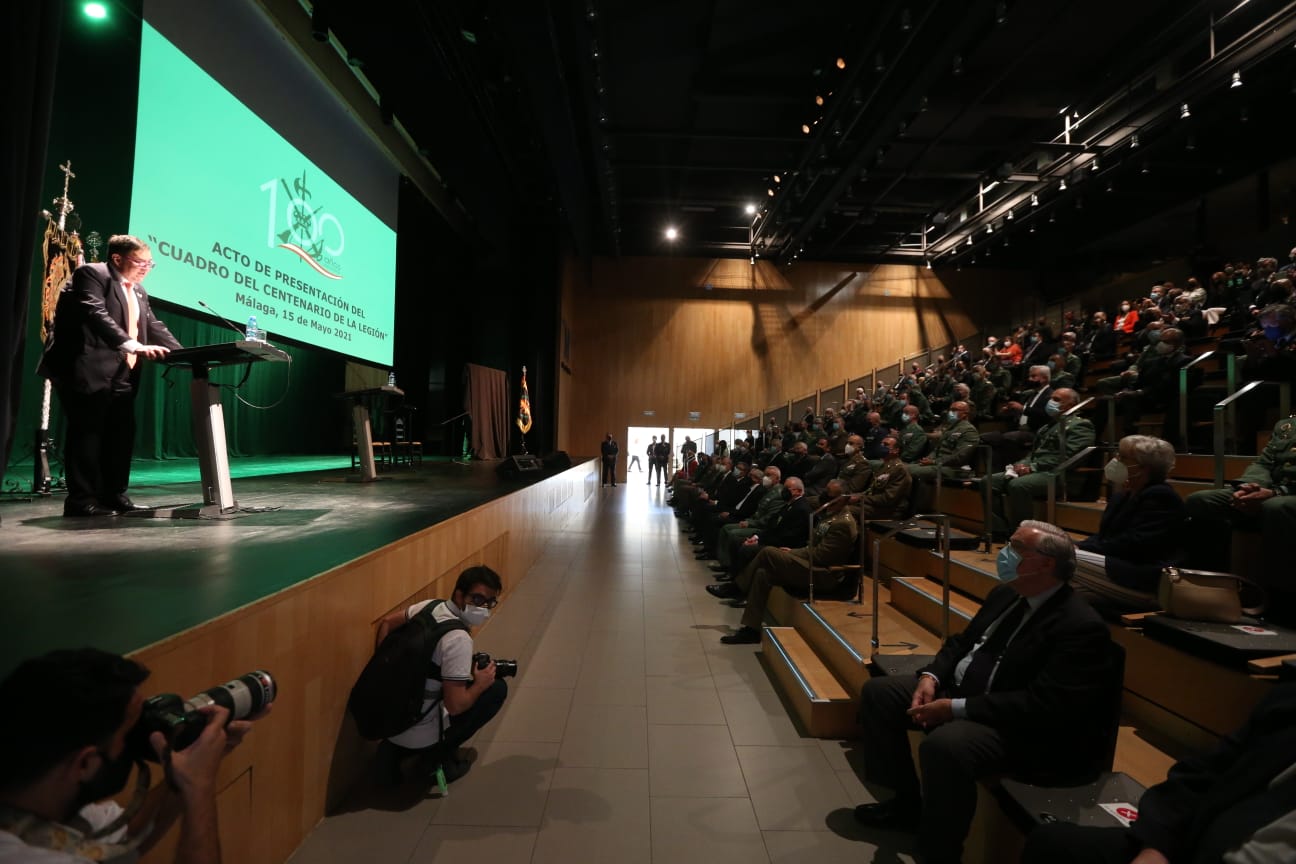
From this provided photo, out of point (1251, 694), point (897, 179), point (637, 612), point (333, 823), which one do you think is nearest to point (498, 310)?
point (897, 179)

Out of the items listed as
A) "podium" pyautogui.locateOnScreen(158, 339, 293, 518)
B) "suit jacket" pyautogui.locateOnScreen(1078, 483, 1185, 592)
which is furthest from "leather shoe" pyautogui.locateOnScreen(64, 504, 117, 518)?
"suit jacket" pyautogui.locateOnScreen(1078, 483, 1185, 592)

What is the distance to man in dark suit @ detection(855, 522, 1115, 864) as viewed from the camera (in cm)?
161

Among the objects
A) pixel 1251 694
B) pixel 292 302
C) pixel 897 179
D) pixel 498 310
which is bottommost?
pixel 1251 694

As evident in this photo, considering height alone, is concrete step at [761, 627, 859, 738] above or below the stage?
below

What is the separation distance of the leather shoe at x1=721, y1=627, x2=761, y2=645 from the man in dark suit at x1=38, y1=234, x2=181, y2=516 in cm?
325

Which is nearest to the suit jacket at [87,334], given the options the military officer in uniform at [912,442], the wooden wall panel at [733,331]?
the military officer in uniform at [912,442]

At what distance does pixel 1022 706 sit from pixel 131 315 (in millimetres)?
3542

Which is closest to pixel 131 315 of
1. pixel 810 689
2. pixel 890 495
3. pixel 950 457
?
pixel 810 689

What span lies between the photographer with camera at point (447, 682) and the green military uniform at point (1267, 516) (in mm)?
2813

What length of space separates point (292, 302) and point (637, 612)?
13.6 ft

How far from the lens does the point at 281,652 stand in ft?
5.19

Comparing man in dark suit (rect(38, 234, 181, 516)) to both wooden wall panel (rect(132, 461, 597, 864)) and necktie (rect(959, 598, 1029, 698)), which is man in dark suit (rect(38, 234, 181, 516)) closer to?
wooden wall panel (rect(132, 461, 597, 864))

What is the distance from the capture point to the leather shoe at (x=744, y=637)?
3859mm

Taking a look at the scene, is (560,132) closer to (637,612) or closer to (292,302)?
(292,302)
